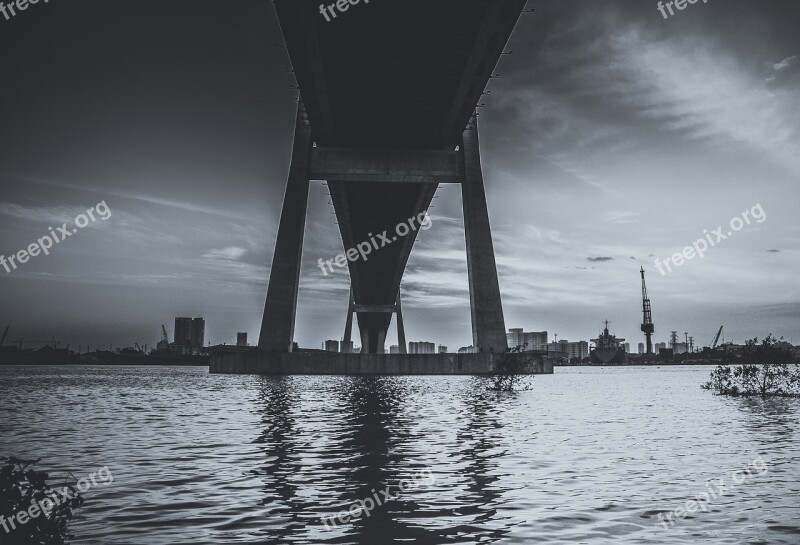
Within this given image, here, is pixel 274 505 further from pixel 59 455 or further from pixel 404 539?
pixel 59 455

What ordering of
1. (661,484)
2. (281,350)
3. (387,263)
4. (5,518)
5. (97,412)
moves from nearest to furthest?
(5,518), (661,484), (97,412), (281,350), (387,263)

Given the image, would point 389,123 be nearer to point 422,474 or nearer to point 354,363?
point 354,363

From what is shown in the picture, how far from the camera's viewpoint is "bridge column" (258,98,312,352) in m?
44.2

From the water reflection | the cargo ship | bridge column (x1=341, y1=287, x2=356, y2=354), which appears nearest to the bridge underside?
the water reflection

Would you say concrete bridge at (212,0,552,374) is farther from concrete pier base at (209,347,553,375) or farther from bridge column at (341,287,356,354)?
bridge column at (341,287,356,354)

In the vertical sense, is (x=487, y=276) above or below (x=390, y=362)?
above

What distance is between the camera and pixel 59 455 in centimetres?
1029

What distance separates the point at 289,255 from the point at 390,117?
11.4 m

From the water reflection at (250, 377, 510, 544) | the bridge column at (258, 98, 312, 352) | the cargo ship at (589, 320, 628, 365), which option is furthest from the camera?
the cargo ship at (589, 320, 628, 365)

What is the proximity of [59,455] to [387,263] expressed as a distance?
69.1m

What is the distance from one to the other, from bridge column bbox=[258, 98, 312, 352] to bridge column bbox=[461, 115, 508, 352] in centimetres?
1138

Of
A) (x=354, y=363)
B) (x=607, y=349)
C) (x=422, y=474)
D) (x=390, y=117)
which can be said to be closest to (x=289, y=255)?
(x=354, y=363)

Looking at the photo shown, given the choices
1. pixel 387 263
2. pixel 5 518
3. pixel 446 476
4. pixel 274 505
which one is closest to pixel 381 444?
pixel 446 476

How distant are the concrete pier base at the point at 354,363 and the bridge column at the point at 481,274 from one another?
139cm
